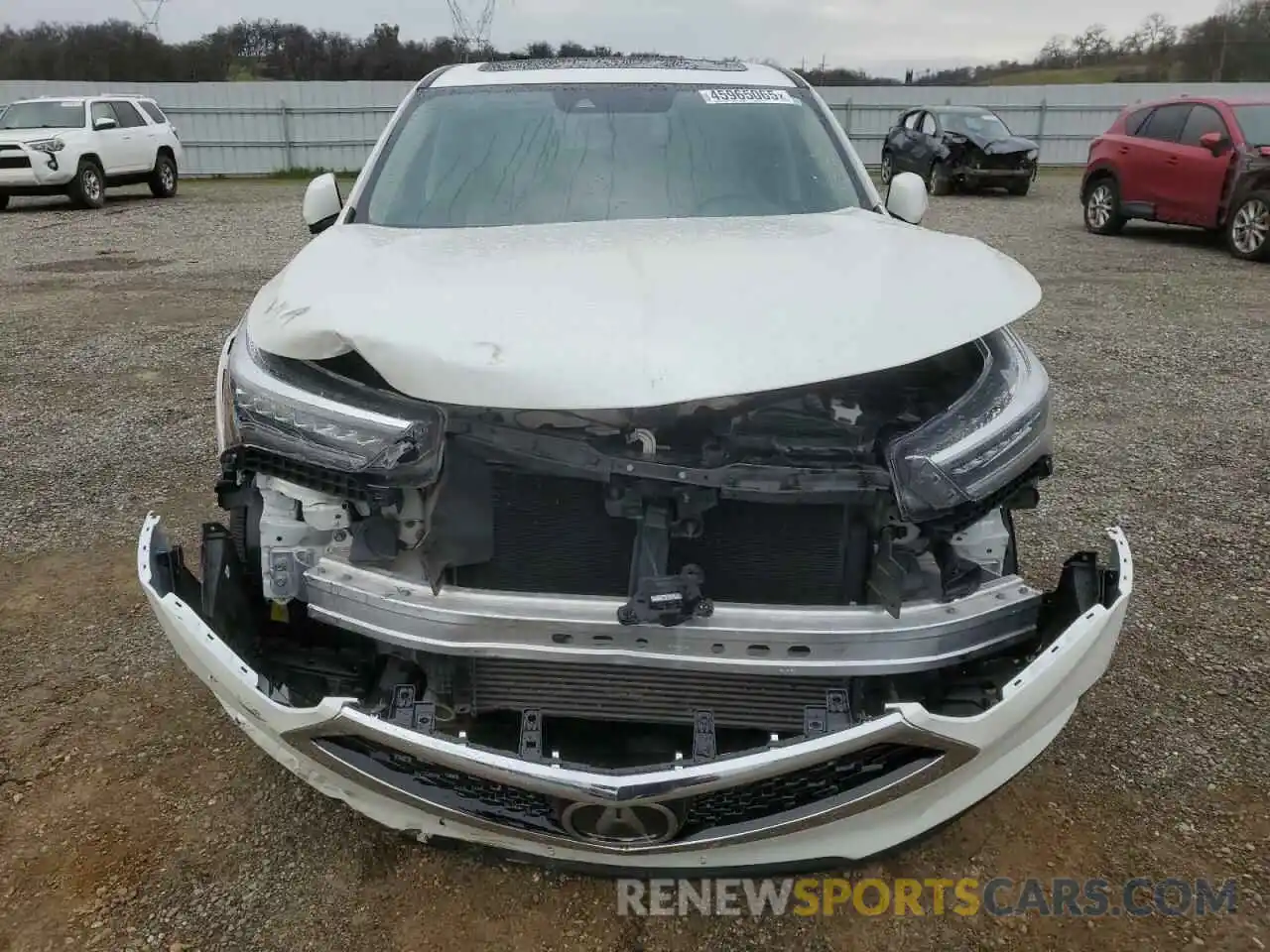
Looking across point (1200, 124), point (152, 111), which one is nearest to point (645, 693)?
point (1200, 124)

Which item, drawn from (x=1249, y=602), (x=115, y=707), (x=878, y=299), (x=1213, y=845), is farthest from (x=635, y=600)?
(x=1249, y=602)

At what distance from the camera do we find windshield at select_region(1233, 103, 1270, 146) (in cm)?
996

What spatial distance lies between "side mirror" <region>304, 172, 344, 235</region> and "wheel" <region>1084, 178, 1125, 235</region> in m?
10.8

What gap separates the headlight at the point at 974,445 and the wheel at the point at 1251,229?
9.50 metres

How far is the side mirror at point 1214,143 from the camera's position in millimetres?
10055

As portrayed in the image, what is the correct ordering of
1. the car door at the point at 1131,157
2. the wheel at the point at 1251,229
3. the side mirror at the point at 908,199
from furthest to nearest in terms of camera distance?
1. the car door at the point at 1131,157
2. the wheel at the point at 1251,229
3. the side mirror at the point at 908,199

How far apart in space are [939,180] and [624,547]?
16039mm

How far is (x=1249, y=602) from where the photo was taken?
3.48 metres

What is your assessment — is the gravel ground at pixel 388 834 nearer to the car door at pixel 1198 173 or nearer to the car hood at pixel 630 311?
the car hood at pixel 630 311

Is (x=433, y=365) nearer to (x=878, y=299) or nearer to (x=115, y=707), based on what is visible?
(x=878, y=299)

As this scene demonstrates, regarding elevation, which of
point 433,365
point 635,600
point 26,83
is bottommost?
point 635,600

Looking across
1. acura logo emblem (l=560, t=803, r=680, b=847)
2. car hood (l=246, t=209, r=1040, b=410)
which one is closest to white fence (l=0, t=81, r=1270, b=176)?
car hood (l=246, t=209, r=1040, b=410)

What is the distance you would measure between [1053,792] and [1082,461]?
103 inches

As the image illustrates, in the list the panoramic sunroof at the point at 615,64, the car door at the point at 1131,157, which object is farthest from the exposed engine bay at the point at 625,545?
the car door at the point at 1131,157
